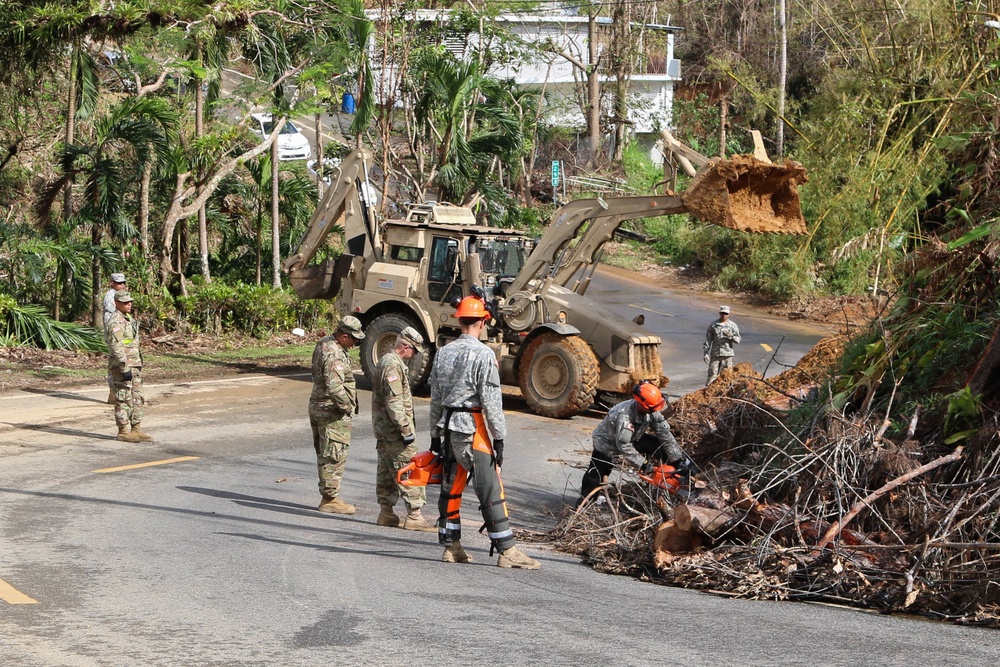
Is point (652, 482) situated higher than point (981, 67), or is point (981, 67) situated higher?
point (981, 67)

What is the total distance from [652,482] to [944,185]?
4.01 metres

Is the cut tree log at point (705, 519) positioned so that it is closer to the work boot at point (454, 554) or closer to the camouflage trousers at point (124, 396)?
the work boot at point (454, 554)

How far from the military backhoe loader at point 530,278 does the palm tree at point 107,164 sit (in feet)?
13.3

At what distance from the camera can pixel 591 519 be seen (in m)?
9.02

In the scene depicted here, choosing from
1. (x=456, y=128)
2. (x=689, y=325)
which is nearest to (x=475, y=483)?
(x=456, y=128)

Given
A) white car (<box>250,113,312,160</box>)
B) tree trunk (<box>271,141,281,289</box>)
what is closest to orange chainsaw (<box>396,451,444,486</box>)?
tree trunk (<box>271,141,281,289</box>)

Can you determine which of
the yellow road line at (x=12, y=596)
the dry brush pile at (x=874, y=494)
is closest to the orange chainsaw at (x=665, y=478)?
the dry brush pile at (x=874, y=494)

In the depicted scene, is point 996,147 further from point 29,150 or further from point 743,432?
point 29,150

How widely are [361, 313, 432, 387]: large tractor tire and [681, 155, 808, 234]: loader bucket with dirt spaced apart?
15.3 feet

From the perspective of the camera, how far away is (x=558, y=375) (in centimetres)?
1559

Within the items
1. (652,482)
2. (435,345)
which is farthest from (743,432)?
(435,345)

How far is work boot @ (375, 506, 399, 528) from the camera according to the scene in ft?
30.8

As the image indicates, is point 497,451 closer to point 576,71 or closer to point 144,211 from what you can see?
point 144,211

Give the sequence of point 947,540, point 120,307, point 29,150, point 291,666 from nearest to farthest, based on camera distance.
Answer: point 291,666 < point 947,540 < point 120,307 < point 29,150
